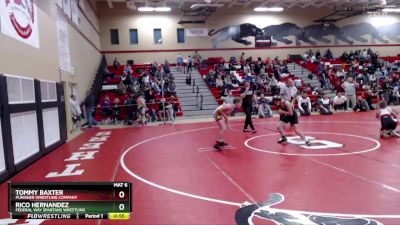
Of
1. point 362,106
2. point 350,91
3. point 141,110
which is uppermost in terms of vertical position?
point 350,91

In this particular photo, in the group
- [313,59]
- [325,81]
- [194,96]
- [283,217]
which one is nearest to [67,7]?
[194,96]

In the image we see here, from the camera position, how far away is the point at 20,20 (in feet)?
26.0

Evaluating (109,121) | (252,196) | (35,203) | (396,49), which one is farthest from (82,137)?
(396,49)

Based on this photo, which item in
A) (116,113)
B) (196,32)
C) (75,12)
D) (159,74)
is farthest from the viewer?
(196,32)

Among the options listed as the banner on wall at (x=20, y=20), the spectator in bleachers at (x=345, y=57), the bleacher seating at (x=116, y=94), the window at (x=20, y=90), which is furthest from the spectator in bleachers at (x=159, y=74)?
the spectator in bleachers at (x=345, y=57)

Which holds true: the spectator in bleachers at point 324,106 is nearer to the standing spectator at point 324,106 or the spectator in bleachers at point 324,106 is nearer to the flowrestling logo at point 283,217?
the standing spectator at point 324,106

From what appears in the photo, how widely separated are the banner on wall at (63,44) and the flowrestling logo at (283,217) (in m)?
9.67

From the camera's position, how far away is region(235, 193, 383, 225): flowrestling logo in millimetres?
3752

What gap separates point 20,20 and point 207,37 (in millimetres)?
20534

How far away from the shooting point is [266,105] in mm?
16891

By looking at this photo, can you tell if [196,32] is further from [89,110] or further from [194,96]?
[89,110]

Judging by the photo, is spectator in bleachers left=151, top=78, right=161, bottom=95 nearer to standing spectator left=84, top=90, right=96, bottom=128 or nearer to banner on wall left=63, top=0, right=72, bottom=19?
standing spectator left=84, top=90, right=96, bottom=128

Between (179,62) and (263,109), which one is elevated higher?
(179,62)
